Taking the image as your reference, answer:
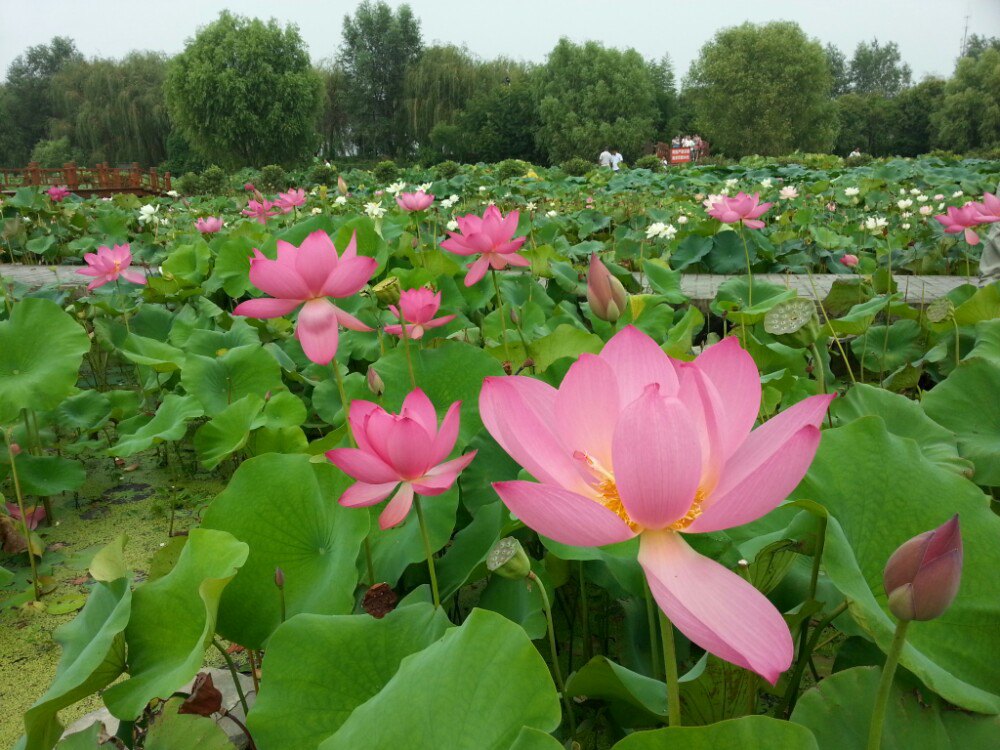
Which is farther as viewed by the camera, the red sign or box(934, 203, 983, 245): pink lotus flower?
the red sign

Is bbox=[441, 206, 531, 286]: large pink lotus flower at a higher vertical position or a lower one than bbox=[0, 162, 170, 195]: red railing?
lower

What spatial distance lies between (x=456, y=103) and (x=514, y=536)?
88.0 ft

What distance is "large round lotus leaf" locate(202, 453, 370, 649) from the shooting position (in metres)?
0.71

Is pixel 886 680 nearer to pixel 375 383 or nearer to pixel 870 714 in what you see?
pixel 870 714

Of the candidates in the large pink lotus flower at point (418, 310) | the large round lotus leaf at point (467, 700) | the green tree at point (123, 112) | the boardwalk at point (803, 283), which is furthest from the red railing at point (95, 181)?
the green tree at point (123, 112)

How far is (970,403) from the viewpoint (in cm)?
91

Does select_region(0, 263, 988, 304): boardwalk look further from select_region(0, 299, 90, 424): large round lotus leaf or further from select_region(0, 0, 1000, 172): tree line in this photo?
select_region(0, 0, 1000, 172): tree line

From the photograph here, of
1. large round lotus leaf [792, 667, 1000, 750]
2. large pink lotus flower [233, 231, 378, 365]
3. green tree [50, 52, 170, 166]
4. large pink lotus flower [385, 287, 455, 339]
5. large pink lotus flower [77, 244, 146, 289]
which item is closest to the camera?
large round lotus leaf [792, 667, 1000, 750]

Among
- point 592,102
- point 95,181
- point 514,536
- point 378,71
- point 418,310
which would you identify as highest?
point 378,71

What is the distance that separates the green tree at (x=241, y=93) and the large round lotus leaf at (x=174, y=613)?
78.2 ft

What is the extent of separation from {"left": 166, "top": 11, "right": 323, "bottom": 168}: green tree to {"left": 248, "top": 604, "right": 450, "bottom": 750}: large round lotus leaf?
945 inches

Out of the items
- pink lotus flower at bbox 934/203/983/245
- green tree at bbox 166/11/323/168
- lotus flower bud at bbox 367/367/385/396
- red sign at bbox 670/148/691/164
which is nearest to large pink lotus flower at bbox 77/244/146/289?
lotus flower bud at bbox 367/367/385/396

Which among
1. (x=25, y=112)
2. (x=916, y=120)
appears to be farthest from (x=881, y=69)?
(x=25, y=112)

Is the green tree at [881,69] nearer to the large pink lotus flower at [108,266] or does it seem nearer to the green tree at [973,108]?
the green tree at [973,108]
